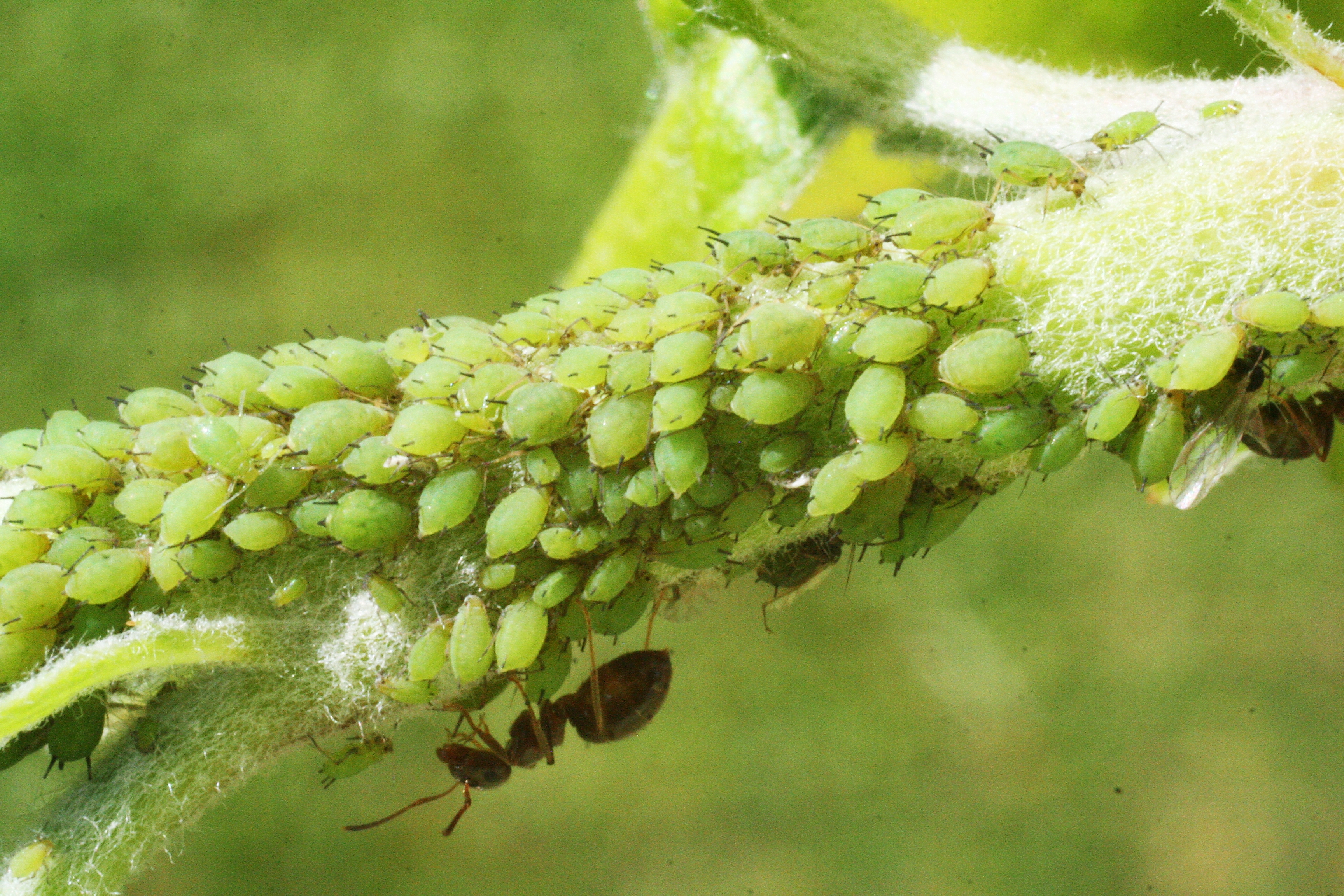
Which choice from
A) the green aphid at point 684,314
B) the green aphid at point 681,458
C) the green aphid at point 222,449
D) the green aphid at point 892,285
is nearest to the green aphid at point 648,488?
the green aphid at point 681,458

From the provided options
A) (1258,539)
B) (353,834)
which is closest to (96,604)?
(353,834)

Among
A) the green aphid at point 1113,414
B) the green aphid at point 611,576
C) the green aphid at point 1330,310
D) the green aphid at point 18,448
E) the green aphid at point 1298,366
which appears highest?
the green aphid at point 1330,310

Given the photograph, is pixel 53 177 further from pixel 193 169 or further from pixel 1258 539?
pixel 1258 539

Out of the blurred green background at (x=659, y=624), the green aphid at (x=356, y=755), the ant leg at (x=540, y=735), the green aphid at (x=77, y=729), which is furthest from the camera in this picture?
the blurred green background at (x=659, y=624)

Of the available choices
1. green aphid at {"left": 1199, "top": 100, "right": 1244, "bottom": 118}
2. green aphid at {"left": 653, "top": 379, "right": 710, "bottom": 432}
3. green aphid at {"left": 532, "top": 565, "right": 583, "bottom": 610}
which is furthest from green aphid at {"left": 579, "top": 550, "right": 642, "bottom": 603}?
green aphid at {"left": 1199, "top": 100, "right": 1244, "bottom": 118}

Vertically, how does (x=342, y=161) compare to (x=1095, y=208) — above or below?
below

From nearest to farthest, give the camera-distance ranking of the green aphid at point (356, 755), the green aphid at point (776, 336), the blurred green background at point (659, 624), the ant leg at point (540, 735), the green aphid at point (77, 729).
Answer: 1. the green aphid at point (776, 336)
2. the green aphid at point (77, 729)
3. the green aphid at point (356, 755)
4. the ant leg at point (540, 735)
5. the blurred green background at point (659, 624)

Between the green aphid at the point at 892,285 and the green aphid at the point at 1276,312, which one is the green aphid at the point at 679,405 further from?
the green aphid at the point at 1276,312
